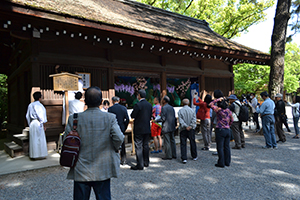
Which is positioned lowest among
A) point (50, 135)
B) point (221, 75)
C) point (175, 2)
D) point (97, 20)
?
point (50, 135)

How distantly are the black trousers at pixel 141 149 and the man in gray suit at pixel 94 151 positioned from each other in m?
2.33

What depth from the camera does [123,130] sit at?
465 centimetres

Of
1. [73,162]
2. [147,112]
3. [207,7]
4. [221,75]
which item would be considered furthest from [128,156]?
[207,7]

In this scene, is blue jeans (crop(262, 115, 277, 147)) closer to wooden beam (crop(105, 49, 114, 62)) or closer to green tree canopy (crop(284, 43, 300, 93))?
wooden beam (crop(105, 49, 114, 62))

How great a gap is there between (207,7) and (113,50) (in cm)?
1629

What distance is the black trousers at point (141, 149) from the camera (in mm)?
4484

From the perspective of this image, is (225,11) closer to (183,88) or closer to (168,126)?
(183,88)

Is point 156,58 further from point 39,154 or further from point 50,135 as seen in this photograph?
point 39,154

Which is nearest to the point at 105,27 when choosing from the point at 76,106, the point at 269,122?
the point at 76,106

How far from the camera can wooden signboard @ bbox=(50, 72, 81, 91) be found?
5.84 meters

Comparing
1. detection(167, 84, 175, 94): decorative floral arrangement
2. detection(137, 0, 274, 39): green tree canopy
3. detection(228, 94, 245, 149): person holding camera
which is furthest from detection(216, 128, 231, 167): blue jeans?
detection(137, 0, 274, 39): green tree canopy

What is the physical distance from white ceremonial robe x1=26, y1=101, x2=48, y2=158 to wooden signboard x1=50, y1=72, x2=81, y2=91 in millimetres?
818

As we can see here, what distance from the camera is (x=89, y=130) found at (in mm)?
2111

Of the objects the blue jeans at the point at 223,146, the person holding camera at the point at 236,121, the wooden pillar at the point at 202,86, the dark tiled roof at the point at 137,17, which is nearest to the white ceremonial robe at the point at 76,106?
the dark tiled roof at the point at 137,17
